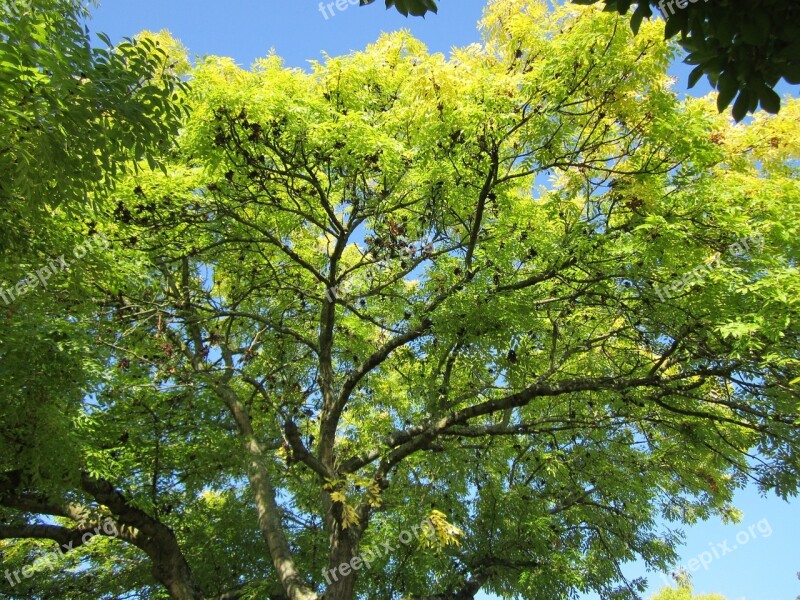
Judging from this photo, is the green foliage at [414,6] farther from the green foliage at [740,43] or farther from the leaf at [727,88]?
the leaf at [727,88]

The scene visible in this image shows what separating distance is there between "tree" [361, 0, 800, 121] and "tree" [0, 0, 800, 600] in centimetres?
336

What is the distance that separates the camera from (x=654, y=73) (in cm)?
512

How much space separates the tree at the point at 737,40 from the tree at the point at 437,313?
3.36 metres

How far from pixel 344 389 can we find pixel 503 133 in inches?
133

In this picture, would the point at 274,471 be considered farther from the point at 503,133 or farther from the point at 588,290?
the point at 503,133

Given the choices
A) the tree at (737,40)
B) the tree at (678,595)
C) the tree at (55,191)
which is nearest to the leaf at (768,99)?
the tree at (737,40)

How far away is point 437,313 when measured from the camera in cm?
644

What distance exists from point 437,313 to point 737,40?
4.77 metres

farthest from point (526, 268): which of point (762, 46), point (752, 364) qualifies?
point (762, 46)

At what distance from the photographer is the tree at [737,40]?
1.65 meters

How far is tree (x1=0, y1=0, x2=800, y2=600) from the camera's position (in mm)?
5445

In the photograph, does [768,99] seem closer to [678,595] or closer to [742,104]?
[742,104]

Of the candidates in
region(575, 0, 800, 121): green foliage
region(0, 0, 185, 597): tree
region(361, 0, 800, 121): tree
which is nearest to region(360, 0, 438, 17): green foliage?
region(361, 0, 800, 121): tree

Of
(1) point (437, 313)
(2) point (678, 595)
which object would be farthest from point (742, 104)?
(2) point (678, 595)
